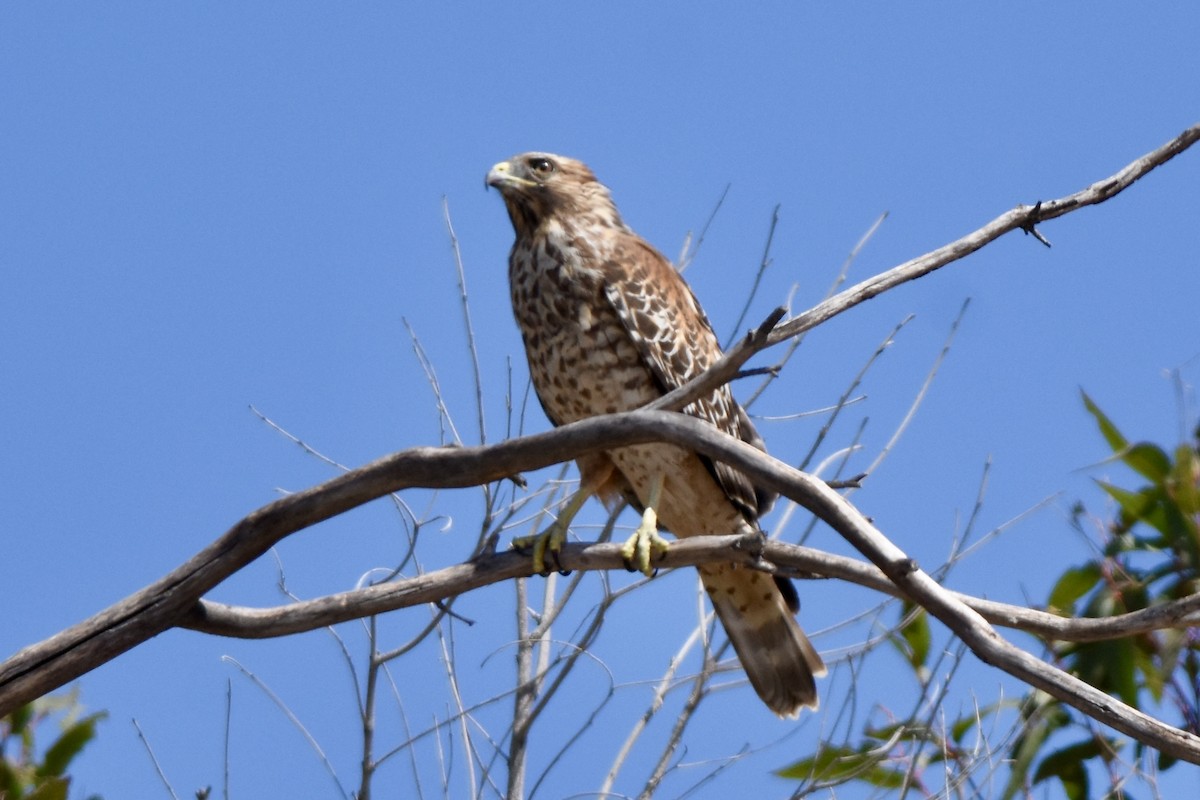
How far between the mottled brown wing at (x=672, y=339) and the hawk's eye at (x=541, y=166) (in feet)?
1.41

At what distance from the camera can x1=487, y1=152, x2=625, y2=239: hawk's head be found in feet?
15.5

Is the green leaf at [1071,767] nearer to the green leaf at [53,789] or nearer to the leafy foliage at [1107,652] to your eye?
the leafy foliage at [1107,652]

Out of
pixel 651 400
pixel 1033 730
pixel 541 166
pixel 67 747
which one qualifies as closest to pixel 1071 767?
pixel 1033 730

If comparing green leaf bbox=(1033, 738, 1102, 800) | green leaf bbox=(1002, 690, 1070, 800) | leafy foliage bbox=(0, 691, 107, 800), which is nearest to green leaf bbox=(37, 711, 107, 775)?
leafy foliage bbox=(0, 691, 107, 800)

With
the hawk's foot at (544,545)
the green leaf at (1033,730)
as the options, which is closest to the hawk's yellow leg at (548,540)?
the hawk's foot at (544,545)

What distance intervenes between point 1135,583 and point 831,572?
1979mm

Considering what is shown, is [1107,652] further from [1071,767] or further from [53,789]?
[53,789]

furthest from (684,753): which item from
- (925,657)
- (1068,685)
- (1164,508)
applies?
(1164,508)

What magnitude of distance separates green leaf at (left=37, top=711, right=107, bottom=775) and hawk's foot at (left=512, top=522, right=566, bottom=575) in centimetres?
127

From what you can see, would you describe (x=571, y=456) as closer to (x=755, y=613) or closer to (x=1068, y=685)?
(x=1068, y=685)

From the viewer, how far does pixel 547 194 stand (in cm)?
475

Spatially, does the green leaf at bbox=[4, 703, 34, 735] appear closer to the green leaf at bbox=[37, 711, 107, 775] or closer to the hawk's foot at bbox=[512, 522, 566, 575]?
the green leaf at bbox=[37, 711, 107, 775]

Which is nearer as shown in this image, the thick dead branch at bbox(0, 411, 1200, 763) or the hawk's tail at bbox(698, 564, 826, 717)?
the thick dead branch at bbox(0, 411, 1200, 763)

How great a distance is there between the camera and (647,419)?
3148mm
